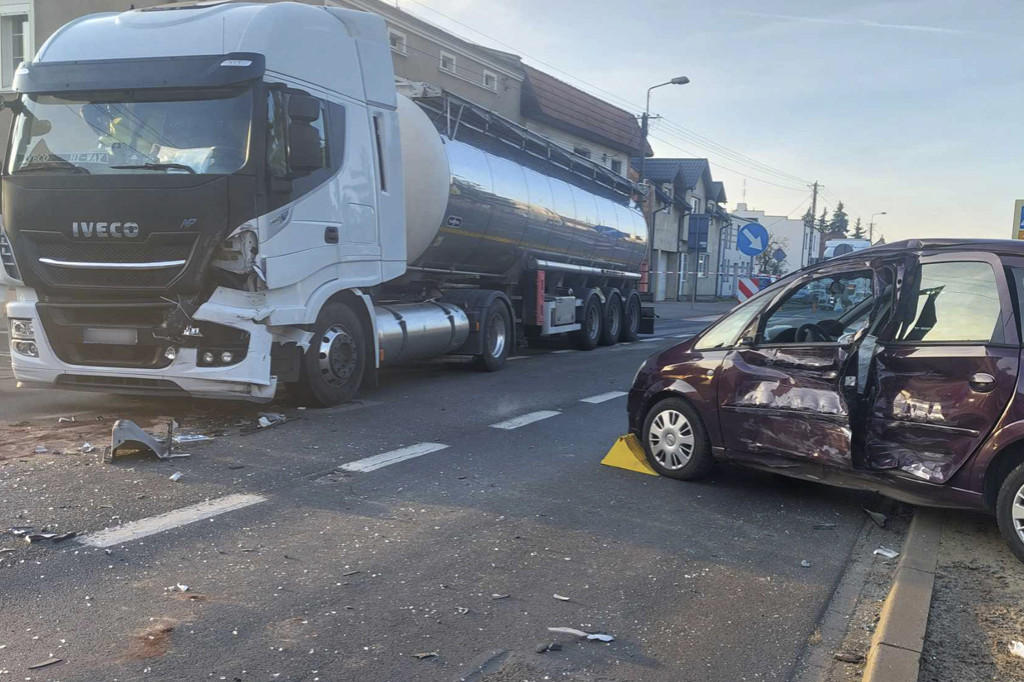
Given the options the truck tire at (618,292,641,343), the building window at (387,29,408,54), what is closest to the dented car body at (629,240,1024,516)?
the truck tire at (618,292,641,343)

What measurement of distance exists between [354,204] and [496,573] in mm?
5280

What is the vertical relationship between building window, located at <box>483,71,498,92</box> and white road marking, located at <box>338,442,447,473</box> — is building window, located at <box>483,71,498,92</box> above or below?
above

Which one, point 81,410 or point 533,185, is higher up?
point 533,185

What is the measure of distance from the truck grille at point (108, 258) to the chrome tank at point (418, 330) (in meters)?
2.70

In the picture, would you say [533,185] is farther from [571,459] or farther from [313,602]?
[313,602]

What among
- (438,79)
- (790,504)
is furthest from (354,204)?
(438,79)

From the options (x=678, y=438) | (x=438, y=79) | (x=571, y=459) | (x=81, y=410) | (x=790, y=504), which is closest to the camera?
(x=790, y=504)

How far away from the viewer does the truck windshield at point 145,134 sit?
7.24 m

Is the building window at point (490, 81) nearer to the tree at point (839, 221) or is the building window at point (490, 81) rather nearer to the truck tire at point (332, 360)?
the truck tire at point (332, 360)

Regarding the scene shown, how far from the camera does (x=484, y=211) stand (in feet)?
39.9

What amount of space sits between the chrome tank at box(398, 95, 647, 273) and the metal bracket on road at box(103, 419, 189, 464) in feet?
16.3

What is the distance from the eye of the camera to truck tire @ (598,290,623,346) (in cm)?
1795

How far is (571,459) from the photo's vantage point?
7039 millimetres

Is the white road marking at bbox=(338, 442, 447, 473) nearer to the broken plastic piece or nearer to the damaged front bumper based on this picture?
the damaged front bumper
